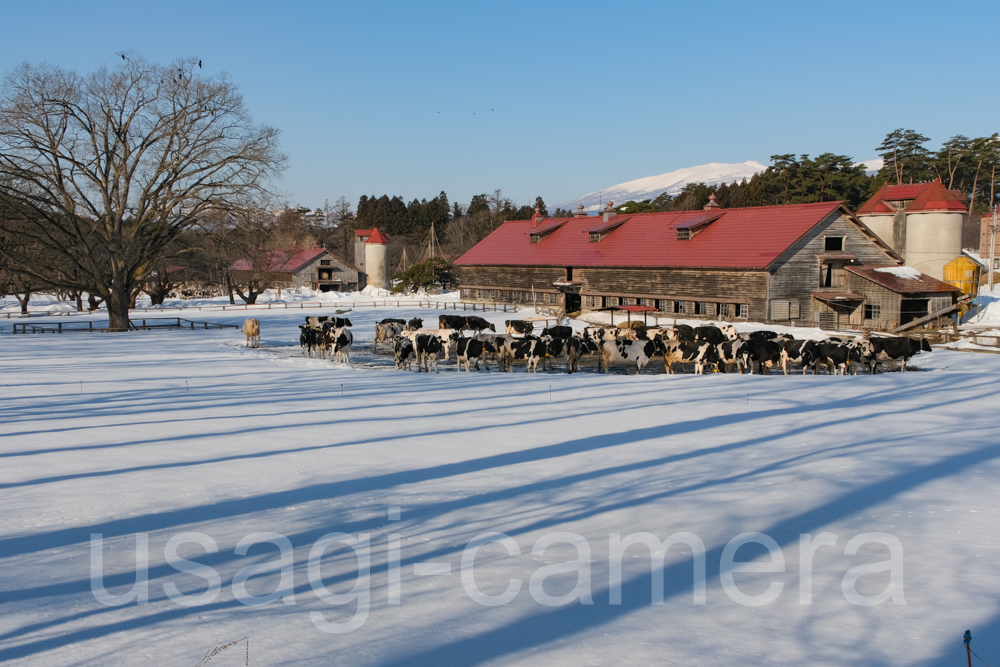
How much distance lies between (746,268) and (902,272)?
9045mm

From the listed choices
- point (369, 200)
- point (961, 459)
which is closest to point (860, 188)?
point (961, 459)

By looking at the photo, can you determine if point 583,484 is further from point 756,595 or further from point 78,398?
point 78,398

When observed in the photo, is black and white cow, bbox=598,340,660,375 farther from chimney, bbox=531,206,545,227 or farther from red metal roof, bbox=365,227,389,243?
red metal roof, bbox=365,227,389,243

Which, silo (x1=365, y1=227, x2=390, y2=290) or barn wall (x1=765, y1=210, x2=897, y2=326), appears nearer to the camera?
barn wall (x1=765, y1=210, x2=897, y2=326)

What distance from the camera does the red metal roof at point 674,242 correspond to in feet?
132

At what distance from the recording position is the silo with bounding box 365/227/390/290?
84625 mm

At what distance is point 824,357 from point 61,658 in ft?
70.9

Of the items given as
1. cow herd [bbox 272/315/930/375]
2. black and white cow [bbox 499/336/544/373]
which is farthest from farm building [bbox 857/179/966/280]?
black and white cow [bbox 499/336/544/373]

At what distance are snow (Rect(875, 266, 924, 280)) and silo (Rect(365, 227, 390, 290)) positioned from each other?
57310 mm

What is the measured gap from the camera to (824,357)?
21922mm

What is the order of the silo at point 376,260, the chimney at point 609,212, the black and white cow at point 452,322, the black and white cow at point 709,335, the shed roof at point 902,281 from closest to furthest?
the black and white cow at point 709,335 < the black and white cow at point 452,322 < the shed roof at point 902,281 < the chimney at point 609,212 < the silo at point 376,260

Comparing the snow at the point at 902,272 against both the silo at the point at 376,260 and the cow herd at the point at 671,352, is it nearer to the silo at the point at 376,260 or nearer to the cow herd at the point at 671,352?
the cow herd at the point at 671,352

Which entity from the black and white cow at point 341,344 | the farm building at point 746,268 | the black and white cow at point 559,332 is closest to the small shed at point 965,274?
the farm building at point 746,268

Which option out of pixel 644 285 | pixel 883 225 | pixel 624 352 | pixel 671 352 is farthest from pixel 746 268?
pixel 624 352
